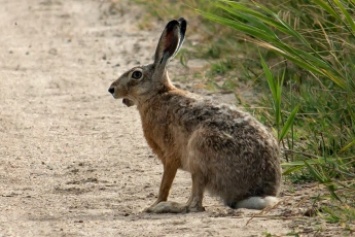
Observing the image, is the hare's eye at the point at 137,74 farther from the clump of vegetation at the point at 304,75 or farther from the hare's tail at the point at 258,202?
the hare's tail at the point at 258,202

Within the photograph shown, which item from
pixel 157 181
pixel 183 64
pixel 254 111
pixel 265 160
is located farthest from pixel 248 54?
pixel 265 160

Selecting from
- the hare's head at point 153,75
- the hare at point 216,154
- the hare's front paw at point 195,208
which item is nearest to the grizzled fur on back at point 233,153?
the hare at point 216,154

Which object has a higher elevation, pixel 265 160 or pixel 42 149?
pixel 265 160

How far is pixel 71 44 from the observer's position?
12.4 meters

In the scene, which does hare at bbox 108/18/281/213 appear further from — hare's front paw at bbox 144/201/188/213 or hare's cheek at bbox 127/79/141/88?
hare's cheek at bbox 127/79/141/88

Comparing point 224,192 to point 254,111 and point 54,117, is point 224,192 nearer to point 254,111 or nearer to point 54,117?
point 254,111

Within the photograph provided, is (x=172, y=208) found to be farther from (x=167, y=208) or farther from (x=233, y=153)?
(x=233, y=153)

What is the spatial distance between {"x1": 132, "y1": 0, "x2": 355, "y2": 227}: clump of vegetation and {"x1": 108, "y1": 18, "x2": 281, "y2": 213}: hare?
0.18 metres

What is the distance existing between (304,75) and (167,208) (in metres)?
2.63

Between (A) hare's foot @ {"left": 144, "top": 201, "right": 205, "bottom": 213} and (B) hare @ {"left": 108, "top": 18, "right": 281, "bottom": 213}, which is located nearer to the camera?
(B) hare @ {"left": 108, "top": 18, "right": 281, "bottom": 213}

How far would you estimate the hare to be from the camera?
6.79m

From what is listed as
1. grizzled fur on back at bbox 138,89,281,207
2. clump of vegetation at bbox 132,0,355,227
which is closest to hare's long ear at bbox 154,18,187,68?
clump of vegetation at bbox 132,0,355,227

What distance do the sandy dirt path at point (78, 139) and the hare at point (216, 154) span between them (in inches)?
4.9

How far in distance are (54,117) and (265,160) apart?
316cm
